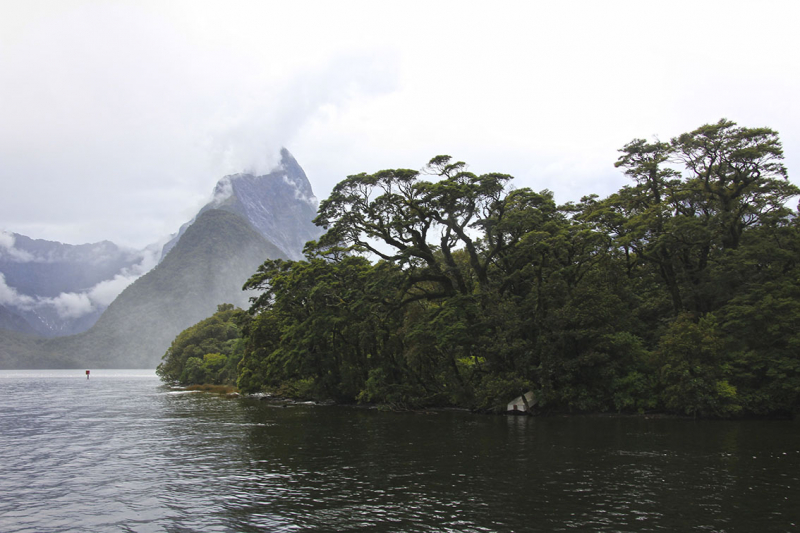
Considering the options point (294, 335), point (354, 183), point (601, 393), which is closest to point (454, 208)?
point (354, 183)

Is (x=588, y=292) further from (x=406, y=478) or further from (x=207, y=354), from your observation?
(x=207, y=354)

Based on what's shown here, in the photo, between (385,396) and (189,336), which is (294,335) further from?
(189,336)

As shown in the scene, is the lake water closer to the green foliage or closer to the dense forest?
the dense forest

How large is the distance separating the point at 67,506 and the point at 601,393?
126 ft

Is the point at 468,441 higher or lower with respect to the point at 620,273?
lower

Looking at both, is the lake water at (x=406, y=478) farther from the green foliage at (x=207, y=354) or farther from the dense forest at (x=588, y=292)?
the green foliage at (x=207, y=354)

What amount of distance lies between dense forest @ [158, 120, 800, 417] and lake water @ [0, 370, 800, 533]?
245 inches

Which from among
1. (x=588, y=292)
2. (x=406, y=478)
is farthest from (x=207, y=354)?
(x=406, y=478)

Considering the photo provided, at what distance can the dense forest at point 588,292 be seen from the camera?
40031 millimetres

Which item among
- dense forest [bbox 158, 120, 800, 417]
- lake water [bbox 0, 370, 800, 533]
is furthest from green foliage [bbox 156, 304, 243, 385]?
lake water [bbox 0, 370, 800, 533]

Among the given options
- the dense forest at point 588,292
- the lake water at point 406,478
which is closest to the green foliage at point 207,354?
the dense forest at point 588,292

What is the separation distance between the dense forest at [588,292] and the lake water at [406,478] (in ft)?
20.4

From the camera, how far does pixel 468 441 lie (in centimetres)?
2983

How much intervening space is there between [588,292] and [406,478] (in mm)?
29779
